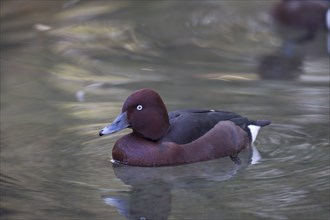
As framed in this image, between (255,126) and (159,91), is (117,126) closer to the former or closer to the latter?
(255,126)

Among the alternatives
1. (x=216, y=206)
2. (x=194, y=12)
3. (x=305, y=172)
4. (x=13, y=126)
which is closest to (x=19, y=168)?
(x=13, y=126)

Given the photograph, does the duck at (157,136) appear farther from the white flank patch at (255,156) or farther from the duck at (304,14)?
the duck at (304,14)

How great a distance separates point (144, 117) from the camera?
7.25 meters

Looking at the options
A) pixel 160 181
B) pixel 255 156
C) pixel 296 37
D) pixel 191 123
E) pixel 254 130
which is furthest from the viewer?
pixel 296 37

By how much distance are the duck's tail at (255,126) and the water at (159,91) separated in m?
0.08

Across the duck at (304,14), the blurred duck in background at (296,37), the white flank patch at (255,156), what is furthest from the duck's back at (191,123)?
the duck at (304,14)

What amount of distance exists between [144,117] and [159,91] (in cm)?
195

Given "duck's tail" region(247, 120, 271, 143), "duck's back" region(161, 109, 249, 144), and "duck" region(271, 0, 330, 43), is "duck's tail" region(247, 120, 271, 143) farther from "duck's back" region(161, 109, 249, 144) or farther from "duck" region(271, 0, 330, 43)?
"duck" region(271, 0, 330, 43)

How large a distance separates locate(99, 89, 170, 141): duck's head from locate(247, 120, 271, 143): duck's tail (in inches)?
33.1

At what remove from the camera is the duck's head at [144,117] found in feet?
23.7

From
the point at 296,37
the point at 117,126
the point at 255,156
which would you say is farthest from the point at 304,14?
the point at 117,126

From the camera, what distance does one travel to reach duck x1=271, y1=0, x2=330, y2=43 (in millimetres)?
12367

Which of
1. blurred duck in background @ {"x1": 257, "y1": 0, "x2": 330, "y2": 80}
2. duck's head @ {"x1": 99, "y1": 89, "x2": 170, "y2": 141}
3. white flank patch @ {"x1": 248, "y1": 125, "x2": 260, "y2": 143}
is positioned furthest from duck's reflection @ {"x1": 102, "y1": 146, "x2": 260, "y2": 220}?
blurred duck in background @ {"x1": 257, "y1": 0, "x2": 330, "y2": 80}

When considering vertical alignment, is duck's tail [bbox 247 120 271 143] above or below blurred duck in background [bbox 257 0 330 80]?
below
